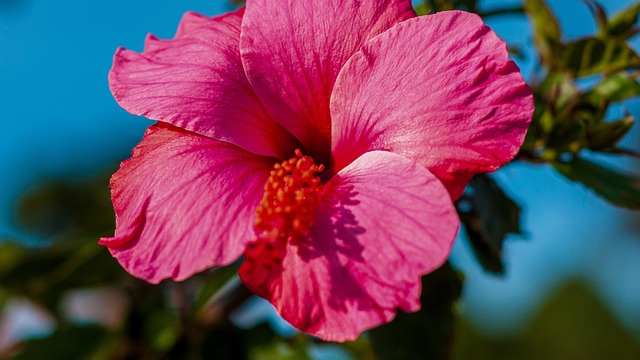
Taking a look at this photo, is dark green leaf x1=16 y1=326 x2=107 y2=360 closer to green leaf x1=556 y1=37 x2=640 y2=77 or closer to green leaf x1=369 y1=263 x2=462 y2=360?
green leaf x1=369 y1=263 x2=462 y2=360

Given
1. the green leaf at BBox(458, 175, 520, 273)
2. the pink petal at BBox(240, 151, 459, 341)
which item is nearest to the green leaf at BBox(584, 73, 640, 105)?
the green leaf at BBox(458, 175, 520, 273)

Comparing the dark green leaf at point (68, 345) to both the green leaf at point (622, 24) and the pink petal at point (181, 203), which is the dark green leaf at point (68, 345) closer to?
the pink petal at point (181, 203)

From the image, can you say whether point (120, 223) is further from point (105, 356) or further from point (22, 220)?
point (22, 220)

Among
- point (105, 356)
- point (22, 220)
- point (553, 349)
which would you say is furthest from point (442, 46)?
point (553, 349)

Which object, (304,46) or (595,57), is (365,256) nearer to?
(304,46)

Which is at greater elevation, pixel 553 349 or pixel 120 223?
pixel 120 223

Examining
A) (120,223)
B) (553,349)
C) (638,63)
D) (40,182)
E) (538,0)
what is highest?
(120,223)
